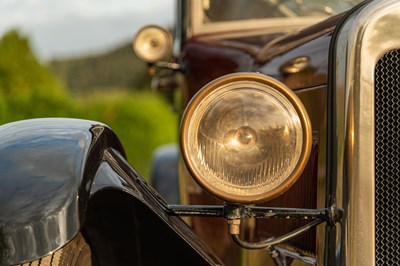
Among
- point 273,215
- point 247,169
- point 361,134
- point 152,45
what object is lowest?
point 273,215

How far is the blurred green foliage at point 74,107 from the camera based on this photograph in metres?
13.0

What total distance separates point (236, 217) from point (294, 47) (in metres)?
0.82

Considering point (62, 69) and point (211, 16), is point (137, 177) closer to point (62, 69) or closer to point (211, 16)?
point (211, 16)

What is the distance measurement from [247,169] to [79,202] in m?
0.45

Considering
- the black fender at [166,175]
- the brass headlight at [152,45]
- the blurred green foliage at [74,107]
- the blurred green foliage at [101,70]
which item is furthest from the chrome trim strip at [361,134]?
the blurred green foliage at [101,70]

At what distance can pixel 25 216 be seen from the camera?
2.38m

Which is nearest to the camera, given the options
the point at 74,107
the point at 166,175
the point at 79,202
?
the point at 79,202

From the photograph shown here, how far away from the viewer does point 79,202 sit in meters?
2.44

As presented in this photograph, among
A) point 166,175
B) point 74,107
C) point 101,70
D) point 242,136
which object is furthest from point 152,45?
point 101,70

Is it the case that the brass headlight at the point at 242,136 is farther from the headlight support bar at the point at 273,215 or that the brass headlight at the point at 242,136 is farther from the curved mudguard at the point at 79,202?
the curved mudguard at the point at 79,202

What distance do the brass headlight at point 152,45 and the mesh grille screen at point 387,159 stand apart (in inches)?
93.2

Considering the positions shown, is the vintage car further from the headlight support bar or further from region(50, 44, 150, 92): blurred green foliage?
region(50, 44, 150, 92): blurred green foliage

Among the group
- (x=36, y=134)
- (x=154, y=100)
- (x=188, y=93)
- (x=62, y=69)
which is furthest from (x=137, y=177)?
(x=62, y=69)

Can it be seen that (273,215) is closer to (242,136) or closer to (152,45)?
(242,136)
